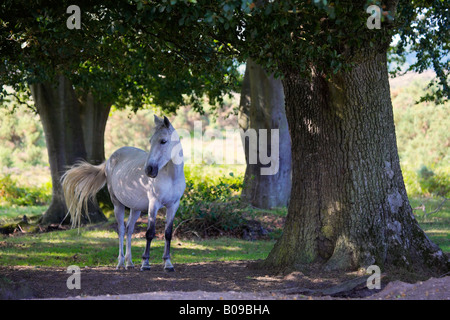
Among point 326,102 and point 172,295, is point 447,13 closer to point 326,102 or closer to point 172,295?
point 326,102

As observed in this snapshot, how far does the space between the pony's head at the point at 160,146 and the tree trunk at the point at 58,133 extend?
8329mm

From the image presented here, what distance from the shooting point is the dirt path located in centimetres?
548

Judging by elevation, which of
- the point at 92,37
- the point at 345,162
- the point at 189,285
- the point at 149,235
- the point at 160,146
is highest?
the point at 92,37

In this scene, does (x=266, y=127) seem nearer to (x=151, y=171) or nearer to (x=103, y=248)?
(x=103, y=248)

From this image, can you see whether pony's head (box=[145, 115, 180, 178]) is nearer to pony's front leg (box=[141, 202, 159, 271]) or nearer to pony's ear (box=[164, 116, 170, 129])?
pony's ear (box=[164, 116, 170, 129])

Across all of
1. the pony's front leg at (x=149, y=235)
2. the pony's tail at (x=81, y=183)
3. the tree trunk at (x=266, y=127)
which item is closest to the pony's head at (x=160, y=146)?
the pony's front leg at (x=149, y=235)

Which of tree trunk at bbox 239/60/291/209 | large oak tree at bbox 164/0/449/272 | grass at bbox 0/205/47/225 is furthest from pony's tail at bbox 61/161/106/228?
grass at bbox 0/205/47/225

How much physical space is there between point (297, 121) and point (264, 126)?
30.0 ft

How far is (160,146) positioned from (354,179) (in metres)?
2.79

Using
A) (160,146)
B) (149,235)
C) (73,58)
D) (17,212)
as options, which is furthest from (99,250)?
(17,212)

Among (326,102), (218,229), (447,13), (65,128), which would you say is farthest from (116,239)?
(447,13)

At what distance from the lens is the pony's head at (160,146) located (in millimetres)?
7613

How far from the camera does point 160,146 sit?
7.72m

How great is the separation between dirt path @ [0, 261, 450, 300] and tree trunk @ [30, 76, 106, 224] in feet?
25.3
